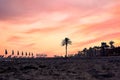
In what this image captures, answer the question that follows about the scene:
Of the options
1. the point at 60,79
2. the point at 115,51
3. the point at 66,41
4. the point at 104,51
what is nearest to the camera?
the point at 60,79

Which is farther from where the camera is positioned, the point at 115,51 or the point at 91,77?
the point at 115,51

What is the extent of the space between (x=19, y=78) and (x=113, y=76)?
8.55 m

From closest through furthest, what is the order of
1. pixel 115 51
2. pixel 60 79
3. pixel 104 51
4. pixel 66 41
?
pixel 60 79, pixel 115 51, pixel 104 51, pixel 66 41

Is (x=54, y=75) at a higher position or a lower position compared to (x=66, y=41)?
lower

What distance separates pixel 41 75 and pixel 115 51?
88.8 meters

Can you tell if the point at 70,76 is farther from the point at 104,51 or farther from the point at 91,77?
the point at 104,51

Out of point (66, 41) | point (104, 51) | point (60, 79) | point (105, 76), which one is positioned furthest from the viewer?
point (66, 41)

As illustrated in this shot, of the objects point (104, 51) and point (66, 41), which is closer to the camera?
point (104, 51)

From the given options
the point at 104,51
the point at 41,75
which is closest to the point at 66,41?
the point at 104,51

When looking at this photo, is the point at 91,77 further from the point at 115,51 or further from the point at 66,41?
the point at 66,41

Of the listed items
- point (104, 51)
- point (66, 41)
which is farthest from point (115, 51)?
point (66, 41)

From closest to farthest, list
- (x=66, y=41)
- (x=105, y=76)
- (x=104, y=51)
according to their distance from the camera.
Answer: (x=105, y=76), (x=104, y=51), (x=66, y=41)

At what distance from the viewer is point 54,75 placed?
105 feet

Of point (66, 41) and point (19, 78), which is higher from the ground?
point (66, 41)
